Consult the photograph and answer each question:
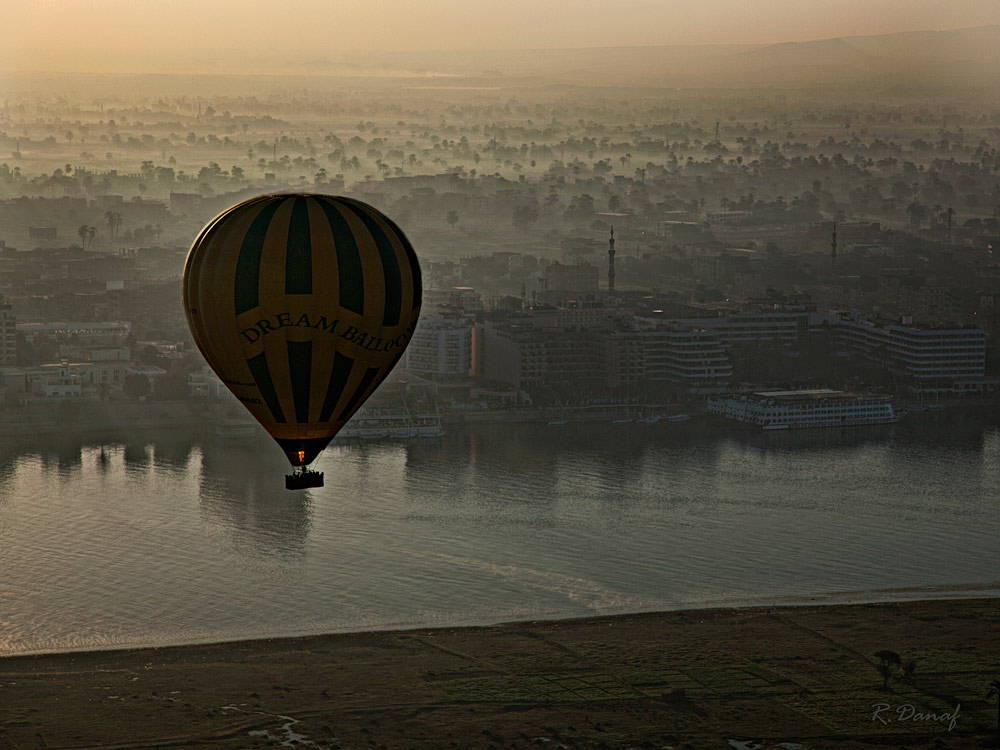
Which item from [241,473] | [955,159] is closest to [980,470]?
[241,473]

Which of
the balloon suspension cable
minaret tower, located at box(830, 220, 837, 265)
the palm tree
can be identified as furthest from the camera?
minaret tower, located at box(830, 220, 837, 265)

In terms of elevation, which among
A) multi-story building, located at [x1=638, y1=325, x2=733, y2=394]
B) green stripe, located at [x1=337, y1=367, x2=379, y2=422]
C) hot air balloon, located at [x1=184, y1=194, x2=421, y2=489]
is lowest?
multi-story building, located at [x1=638, y1=325, x2=733, y2=394]

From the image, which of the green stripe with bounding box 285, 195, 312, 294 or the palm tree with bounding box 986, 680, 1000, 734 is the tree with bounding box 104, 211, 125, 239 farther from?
the green stripe with bounding box 285, 195, 312, 294

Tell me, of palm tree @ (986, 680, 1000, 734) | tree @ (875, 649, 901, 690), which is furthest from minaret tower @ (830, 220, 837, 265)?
palm tree @ (986, 680, 1000, 734)

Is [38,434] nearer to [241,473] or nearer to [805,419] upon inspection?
[241,473]

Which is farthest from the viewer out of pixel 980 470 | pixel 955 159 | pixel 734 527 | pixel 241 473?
pixel 955 159

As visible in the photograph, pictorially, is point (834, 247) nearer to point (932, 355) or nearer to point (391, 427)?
point (932, 355)

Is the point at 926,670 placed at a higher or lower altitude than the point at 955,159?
lower

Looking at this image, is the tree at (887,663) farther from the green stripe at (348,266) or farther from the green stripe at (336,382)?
the green stripe at (348,266)
